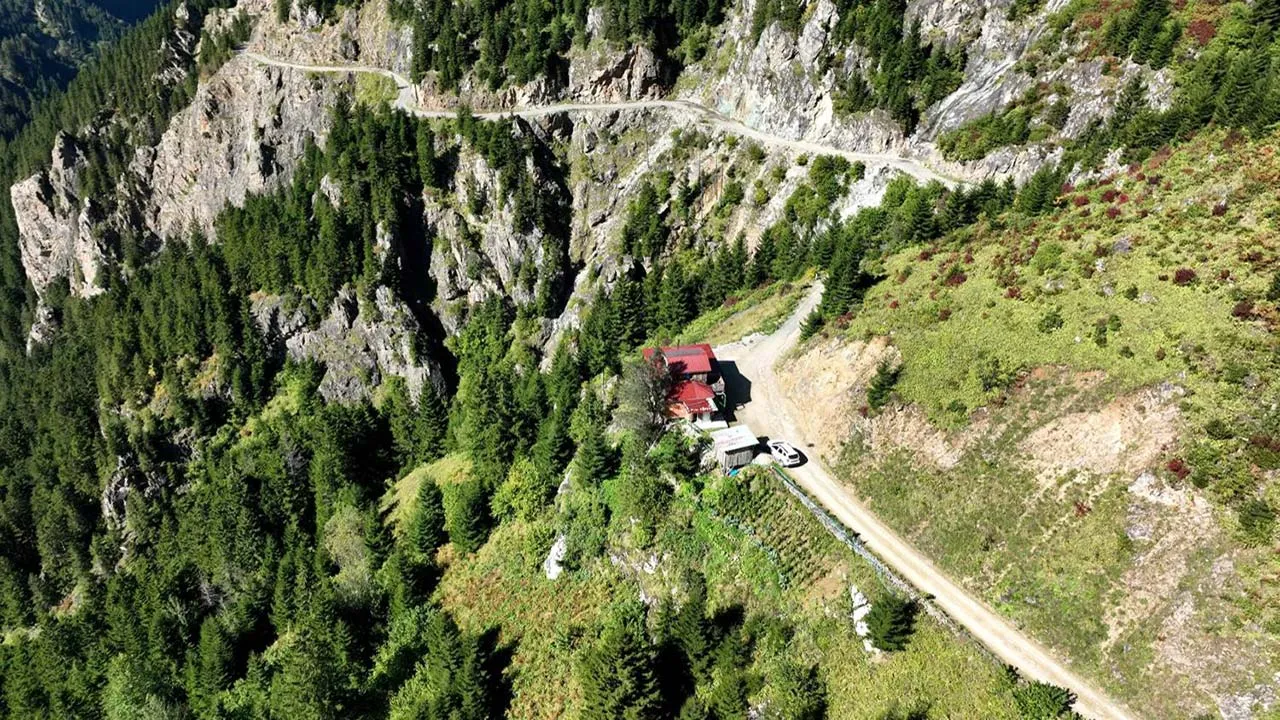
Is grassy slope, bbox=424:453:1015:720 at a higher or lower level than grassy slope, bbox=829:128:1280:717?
lower

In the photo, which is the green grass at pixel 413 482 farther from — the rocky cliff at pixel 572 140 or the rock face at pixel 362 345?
the rocky cliff at pixel 572 140

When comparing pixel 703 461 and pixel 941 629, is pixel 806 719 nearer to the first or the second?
pixel 941 629

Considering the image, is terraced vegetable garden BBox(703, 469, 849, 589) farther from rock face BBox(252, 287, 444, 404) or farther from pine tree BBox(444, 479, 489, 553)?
rock face BBox(252, 287, 444, 404)

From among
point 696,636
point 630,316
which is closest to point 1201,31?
point 630,316

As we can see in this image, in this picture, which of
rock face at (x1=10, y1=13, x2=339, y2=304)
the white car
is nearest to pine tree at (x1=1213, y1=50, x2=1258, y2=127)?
the white car

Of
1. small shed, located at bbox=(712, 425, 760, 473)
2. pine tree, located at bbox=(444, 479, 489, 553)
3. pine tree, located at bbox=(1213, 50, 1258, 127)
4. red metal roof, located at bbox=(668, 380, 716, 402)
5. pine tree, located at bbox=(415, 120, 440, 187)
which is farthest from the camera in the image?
pine tree, located at bbox=(415, 120, 440, 187)

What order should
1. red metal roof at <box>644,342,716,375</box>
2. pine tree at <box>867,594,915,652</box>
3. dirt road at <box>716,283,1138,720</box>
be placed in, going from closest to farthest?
1. dirt road at <box>716,283,1138,720</box>
2. pine tree at <box>867,594,915,652</box>
3. red metal roof at <box>644,342,716,375</box>

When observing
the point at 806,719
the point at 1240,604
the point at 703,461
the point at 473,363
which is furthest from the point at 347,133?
the point at 1240,604
